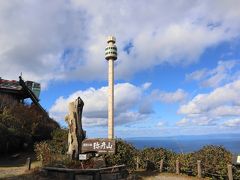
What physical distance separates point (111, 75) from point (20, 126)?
11210 millimetres

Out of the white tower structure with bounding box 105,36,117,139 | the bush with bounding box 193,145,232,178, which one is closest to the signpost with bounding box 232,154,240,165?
the bush with bounding box 193,145,232,178

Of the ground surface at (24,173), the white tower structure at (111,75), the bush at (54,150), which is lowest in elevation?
the ground surface at (24,173)

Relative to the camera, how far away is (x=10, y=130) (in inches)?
1112

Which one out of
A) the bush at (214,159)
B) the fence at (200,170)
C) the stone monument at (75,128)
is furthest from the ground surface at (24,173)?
the stone monument at (75,128)

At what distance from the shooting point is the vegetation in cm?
2844

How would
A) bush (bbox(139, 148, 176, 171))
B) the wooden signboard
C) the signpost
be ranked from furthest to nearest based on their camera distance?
bush (bbox(139, 148, 176, 171)) → the wooden signboard → the signpost

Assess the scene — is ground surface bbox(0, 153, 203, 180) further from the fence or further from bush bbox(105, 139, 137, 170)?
bush bbox(105, 139, 137, 170)

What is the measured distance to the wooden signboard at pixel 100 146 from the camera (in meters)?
20.2

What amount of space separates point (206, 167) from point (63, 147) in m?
11.1

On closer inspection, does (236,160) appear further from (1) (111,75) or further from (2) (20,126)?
(2) (20,126)

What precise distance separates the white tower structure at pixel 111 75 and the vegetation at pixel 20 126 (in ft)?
21.4

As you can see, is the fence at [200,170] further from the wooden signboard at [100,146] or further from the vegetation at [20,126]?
the vegetation at [20,126]

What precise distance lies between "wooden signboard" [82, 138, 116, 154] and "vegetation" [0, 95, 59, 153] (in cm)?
1033

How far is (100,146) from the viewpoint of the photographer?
66.5 ft
